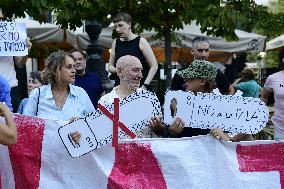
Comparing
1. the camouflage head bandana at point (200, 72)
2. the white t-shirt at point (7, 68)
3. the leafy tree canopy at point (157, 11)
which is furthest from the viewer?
the leafy tree canopy at point (157, 11)

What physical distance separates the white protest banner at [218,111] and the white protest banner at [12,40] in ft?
6.44

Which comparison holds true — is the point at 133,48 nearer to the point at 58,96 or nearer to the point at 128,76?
the point at 128,76

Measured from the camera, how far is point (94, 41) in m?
10.4

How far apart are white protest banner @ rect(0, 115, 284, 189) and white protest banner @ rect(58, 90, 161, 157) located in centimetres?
14

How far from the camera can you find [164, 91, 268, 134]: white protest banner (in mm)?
4914

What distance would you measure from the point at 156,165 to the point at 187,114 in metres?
0.42

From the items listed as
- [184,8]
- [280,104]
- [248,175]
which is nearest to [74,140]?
[248,175]

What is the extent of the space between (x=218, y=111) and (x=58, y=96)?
140 cm

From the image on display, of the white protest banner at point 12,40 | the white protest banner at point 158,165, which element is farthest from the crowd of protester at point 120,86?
the white protest banner at point 12,40

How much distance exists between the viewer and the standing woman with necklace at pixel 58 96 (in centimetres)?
561

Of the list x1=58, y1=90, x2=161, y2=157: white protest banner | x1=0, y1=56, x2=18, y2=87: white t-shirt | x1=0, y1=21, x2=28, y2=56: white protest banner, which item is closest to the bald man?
x1=58, y1=90, x2=161, y2=157: white protest banner

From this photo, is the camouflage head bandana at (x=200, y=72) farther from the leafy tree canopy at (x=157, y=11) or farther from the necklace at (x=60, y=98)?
the leafy tree canopy at (x=157, y=11)

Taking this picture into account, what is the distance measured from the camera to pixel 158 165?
16.5 feet

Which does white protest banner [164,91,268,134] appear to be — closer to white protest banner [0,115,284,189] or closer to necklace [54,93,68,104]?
white protest banner [0,115,284,189]
